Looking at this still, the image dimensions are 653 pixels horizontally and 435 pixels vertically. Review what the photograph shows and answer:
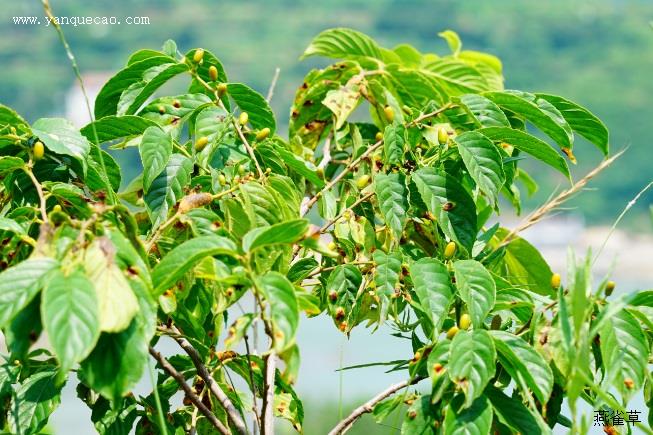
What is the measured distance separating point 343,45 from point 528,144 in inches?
20.1

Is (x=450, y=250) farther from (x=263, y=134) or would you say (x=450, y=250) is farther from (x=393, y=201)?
(x=263, y=134)

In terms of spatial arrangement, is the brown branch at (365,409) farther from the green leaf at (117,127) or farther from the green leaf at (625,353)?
the green leaf at (117,127)

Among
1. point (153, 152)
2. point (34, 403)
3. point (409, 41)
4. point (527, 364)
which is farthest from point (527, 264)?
point (409, 41)

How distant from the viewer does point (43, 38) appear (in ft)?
164

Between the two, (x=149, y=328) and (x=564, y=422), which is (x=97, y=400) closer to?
(x=149, y=328)

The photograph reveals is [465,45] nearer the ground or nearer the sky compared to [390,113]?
nearer the sky

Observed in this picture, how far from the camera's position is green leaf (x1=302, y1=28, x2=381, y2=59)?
1.52 metres

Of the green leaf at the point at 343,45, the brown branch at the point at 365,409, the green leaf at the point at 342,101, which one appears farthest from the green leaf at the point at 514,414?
the green leaf at the point at 343,45

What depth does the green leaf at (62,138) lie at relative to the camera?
1019 mm

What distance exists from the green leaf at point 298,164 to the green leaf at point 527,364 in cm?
36

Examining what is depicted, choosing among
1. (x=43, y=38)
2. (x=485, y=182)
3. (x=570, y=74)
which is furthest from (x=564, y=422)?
(x=43, y=38)

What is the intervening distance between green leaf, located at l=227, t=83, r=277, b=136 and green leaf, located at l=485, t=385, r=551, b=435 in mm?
474

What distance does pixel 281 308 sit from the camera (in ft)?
2.69

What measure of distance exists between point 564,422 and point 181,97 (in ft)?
1.95
